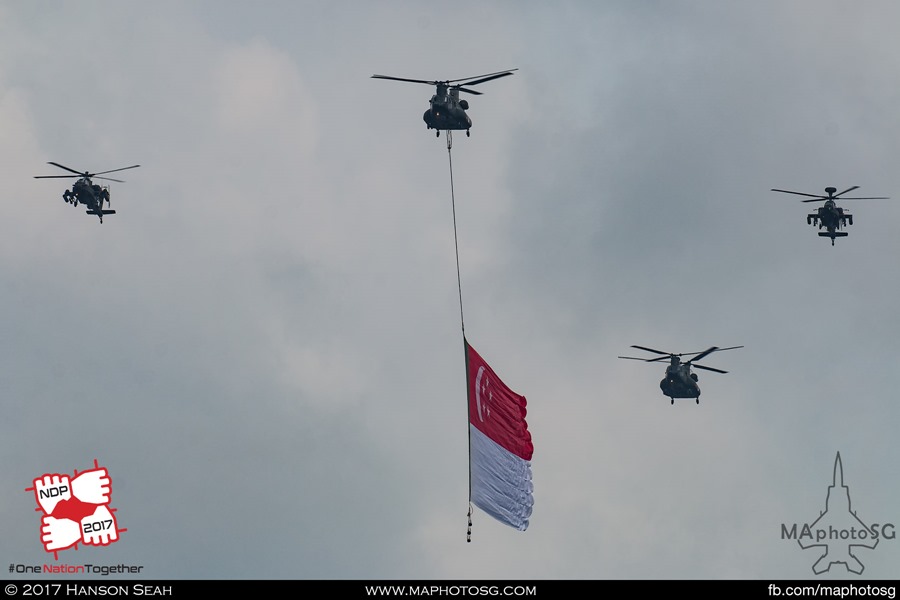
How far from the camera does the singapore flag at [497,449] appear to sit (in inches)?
3506

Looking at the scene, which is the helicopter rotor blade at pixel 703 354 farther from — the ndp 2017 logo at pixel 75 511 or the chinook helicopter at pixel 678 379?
the ndp 2017 logo at pixel 75 511

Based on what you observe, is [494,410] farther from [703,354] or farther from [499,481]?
[703,354]

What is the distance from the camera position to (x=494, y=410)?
92625 mm

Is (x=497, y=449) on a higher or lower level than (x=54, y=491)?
higher

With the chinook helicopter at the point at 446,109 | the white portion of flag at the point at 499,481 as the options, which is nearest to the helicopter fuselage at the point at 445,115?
the chinook helicopter at the point at 446,109

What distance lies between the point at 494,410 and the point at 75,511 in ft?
88.5

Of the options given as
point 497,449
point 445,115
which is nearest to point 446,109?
point 445,115

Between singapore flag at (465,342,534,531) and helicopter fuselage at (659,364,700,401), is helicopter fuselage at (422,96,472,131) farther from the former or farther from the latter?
singapore flag at (465,342,534,531)

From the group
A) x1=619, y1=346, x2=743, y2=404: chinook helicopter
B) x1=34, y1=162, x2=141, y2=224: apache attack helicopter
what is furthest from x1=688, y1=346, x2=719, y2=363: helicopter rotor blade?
x1=34, y1=162, x2=141, y2=224: apache attack helicopter

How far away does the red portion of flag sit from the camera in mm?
91438

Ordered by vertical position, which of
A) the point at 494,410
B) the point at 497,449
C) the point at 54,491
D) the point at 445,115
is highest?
the point at 445,115

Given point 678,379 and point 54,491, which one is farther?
point 678,379
